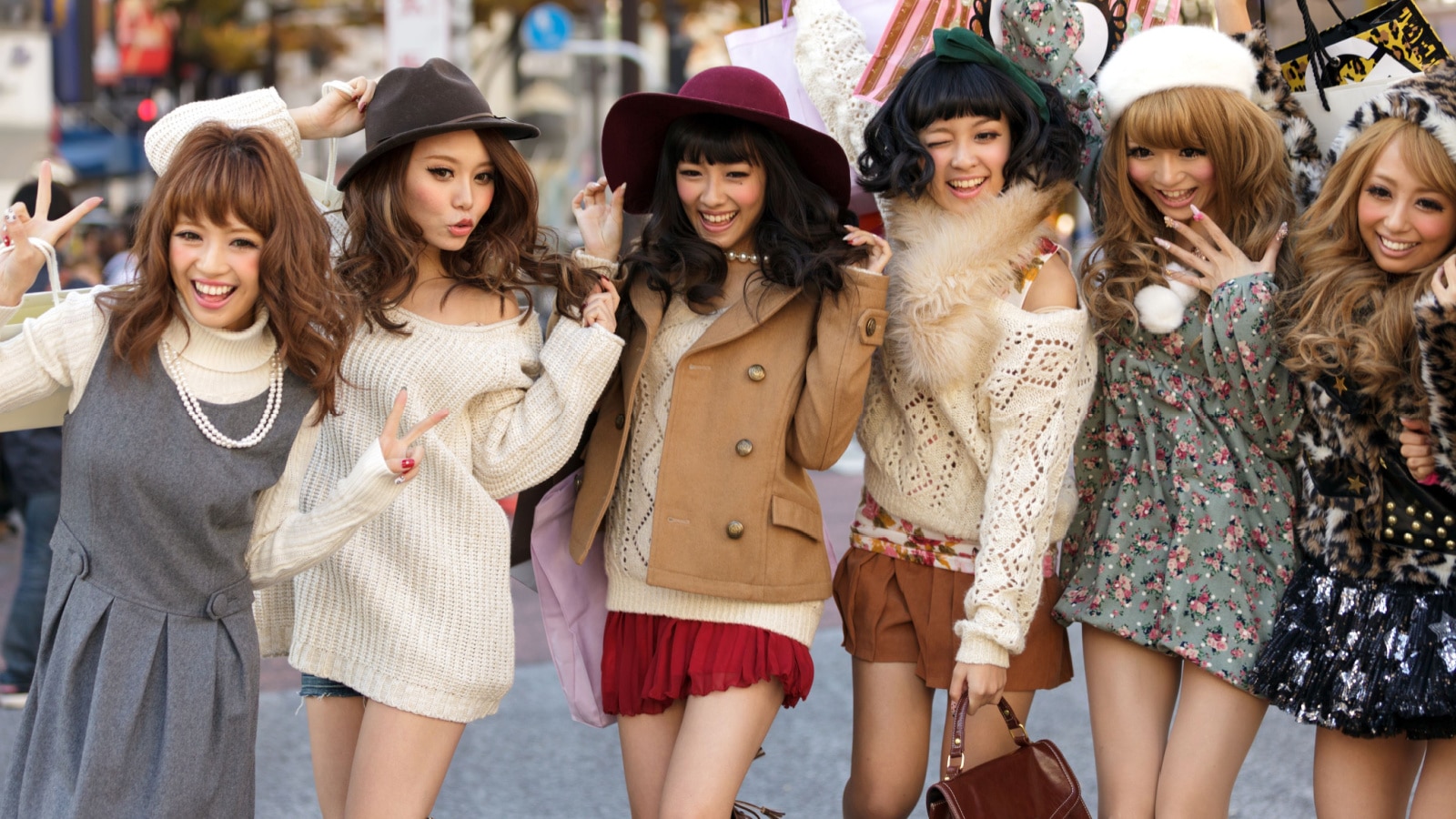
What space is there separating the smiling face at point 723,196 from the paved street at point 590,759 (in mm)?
2287

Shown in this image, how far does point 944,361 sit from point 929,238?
317 mm

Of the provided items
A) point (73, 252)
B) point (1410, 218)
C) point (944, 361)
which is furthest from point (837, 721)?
point (73, 252)

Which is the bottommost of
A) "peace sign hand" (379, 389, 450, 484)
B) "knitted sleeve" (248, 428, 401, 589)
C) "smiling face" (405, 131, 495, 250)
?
"knitted sleeve" (248, 428, 401, 589)

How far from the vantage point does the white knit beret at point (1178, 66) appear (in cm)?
334

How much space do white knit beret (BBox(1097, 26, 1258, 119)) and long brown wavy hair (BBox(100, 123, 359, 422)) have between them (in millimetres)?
1962

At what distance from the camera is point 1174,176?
334cm

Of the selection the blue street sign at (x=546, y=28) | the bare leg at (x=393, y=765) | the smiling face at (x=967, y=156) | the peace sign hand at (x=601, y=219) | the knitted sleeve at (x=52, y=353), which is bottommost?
the blue street sign at (x=546, y=28)

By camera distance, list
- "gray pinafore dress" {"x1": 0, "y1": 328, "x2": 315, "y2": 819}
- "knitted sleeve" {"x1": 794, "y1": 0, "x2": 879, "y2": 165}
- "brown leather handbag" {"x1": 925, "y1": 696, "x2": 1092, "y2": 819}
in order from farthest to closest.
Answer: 1. "knitted sleeve" {"x1": 794, "y1": 0, "x2": 879, "y2": 165}
2. "brown leather handbag" {"x1": 925, "y1": 696, "x2": 1092, "y2": 819}
3. "gray pinafore dress" {"x1": 0, "y1": 328, "x2": 315, "y2": 819}

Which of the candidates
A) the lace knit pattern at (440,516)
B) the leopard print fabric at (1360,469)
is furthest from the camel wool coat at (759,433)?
the leopard print fabric at (1360,469)

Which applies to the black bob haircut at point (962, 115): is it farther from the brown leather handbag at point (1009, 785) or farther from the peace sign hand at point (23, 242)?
the peace sign hand at point (23, 242)

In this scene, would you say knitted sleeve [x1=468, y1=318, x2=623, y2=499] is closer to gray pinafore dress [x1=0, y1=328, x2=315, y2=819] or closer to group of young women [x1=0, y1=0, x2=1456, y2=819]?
group of young women [x1=0, y1=0, x2=1456, y2=819]

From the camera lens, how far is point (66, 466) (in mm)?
2670

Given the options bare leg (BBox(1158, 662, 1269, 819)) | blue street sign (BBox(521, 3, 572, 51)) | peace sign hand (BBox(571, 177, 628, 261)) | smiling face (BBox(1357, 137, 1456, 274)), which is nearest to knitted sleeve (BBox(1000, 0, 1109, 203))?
smiling face (BBox(1357, 137, 1456, 274))

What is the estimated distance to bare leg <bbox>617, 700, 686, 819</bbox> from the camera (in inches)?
130
